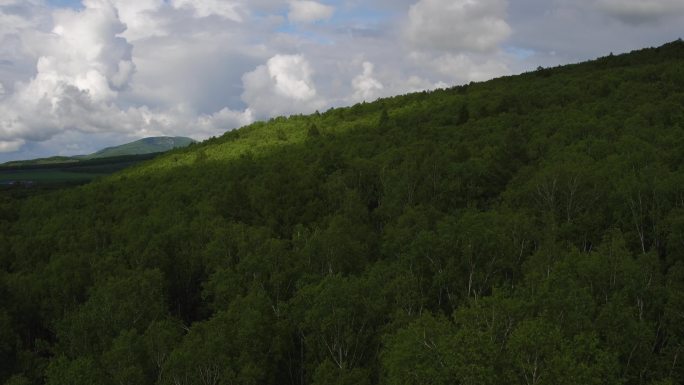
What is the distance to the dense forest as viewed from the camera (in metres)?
42.2

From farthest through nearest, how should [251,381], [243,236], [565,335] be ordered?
1. [243,236]
2. [251,381]
3. [565,335]

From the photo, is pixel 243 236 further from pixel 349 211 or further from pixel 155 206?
pixel 155 206

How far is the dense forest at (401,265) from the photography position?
42156 millimetres

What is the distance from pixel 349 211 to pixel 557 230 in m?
37.4

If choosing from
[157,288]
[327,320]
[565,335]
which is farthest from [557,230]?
[157,288]

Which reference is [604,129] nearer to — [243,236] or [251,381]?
[243,236]

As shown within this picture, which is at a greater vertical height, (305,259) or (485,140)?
(485,140)

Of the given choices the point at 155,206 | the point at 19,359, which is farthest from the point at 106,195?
the point at 19,359

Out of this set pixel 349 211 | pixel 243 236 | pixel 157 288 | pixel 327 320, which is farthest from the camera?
pixel 349 211

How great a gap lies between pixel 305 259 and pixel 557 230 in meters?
34.4

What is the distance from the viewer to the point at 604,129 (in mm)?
99750

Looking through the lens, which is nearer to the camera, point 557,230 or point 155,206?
point 557,230

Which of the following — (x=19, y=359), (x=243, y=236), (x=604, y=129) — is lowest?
(x=19, y=359)

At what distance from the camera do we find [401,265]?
6297 cm
